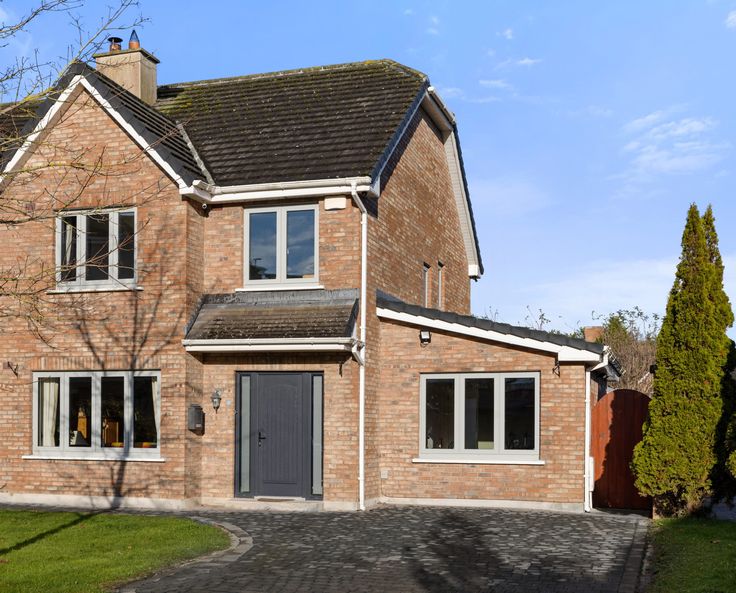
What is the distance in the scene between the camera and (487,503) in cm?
1633

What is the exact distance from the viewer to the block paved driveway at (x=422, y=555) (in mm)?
9695

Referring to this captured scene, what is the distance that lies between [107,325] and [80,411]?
1.80 meters

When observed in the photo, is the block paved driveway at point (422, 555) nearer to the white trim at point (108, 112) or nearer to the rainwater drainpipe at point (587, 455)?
the rainwater drainpipe at point (587, 455)

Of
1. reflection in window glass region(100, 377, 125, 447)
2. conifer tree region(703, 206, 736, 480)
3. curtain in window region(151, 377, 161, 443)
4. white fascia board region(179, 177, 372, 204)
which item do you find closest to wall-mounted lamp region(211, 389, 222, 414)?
curtain in window region(151, 377, 161, 443)

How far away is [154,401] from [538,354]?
7046 millimetres

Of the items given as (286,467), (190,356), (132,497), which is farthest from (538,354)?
(132,497)

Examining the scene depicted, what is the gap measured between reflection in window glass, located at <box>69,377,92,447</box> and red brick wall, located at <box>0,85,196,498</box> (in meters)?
0.37

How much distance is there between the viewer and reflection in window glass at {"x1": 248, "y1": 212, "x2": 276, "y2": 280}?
674 inches

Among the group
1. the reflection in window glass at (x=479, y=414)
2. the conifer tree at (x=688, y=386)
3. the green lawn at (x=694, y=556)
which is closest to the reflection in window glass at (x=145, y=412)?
the reflection in window glass at (x=479, y=414)

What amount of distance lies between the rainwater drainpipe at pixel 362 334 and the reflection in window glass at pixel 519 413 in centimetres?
263

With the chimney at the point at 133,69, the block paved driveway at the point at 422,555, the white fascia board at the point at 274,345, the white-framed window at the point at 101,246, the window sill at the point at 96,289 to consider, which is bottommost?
the block paved driveway at the point at 422,555

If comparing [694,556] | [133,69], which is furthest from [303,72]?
[694,556]

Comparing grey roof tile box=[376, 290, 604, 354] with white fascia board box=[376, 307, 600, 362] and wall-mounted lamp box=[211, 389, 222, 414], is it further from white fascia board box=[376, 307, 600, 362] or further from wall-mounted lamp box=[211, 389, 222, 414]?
wall-mounted lamp box=[211, 389, 222, 414]

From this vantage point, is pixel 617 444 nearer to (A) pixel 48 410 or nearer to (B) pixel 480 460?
(B) pixel 480 460
